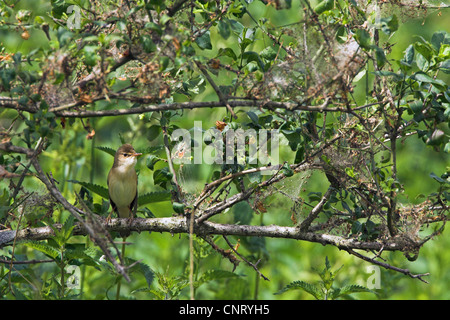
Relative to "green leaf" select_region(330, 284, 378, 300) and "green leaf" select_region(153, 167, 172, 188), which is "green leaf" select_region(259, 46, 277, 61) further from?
"green leaf" select_region(330, 284, 378, 300)

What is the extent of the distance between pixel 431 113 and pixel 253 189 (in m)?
0.88

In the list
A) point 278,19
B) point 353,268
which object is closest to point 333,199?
point 353,268

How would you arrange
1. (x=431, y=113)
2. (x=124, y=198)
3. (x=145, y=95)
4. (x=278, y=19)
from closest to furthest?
(x=145, y=95), (x=431, y=113), (x=124, y=198), (x=278, y=19)

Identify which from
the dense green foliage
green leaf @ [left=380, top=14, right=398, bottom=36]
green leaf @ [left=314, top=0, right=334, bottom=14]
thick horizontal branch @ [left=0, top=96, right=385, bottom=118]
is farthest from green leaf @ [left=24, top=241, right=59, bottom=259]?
green leaf @ [left=380, top=14, right=398, bottom=36]

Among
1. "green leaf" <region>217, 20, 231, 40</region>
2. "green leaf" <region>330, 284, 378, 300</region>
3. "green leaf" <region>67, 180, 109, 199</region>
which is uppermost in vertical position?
"green leaf" <region>217, 20, 231, 40</region>

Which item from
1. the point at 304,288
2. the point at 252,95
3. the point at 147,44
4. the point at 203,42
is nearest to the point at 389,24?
the point at 252,95

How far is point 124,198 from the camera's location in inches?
166

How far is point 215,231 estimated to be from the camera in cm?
294

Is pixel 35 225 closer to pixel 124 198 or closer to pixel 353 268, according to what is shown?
pixel 124 198

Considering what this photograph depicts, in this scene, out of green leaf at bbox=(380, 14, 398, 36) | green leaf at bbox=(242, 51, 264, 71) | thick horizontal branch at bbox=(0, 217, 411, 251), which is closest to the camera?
green leaf at bbox=(380, 14, 398, 36)

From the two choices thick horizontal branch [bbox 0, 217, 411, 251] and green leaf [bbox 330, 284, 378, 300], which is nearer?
thick horizontal branch [bbox 0, 217, 411, 251]

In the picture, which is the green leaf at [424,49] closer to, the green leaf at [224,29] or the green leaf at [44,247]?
the green leaf at [224,29]

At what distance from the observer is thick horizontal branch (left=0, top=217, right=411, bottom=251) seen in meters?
2.78

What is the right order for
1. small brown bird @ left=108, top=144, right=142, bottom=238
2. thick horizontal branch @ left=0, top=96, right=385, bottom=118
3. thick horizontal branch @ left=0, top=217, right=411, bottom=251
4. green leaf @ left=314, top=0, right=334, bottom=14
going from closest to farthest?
thick horizontal branch @ left=0, top=96, right=385, bottom=118, green leaf @ left=314, top=0, right=334, bottom=14, thick horizontal branch @ left=0, top=217, right=411, bottom=251, small brown bird @ left=108, top=144, right=142, bottom=238
